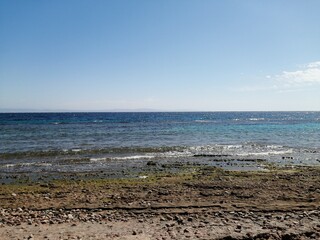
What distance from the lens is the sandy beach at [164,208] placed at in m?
9.59

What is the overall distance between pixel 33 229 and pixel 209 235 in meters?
5.28

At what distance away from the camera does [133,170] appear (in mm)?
21469

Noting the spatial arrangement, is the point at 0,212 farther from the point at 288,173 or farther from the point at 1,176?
the point at 288,173

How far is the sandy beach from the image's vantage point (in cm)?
959

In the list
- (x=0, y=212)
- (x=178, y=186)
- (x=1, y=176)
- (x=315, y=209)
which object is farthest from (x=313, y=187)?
(x=1, y=176)

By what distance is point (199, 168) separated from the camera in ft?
72.6

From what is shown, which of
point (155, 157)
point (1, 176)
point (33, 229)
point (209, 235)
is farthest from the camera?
point (155, 157)

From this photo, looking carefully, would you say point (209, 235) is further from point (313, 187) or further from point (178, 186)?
point (313, 187)

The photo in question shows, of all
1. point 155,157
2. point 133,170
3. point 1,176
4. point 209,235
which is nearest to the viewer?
point 209,235

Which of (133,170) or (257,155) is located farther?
(257,155)

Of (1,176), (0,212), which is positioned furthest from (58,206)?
(1,176)

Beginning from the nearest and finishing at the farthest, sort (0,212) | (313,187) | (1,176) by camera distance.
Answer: (0,212) < (313,187) < (1,176)

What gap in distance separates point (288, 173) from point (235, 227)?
1170 centimetres

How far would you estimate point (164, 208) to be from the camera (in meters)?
12.1
